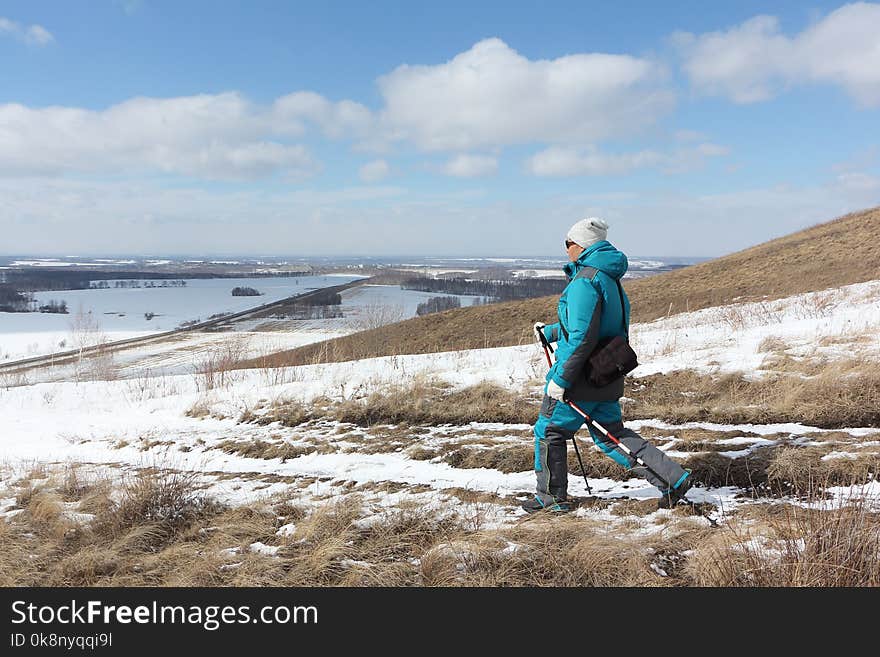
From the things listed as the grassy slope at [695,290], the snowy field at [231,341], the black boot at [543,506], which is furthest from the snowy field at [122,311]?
the black boot at [543,506]

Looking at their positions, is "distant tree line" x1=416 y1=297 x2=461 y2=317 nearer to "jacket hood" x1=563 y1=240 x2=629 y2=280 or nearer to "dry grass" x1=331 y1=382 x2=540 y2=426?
"dry grass" x1=331 y1=382 x2=540 y2=426

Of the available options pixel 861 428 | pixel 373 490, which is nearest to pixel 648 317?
pixel 861 428

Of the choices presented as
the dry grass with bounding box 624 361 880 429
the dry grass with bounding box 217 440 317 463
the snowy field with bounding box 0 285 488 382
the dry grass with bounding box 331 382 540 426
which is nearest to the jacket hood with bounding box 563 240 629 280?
the dry grass with bounding box 624 361 880 429

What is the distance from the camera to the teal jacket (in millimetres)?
3609

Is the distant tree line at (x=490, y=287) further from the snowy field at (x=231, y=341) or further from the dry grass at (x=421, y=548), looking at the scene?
the dry grass at (x=421, y=548)

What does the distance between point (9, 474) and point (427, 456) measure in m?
6.02

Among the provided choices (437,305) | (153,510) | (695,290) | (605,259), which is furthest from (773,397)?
(437,305)

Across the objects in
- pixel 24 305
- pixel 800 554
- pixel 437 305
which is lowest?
pixel 800 554

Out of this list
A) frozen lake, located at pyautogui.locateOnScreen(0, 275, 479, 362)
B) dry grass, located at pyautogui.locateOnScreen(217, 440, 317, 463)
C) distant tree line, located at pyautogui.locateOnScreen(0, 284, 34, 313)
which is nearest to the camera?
dry grass, located at pyautogui.locateOnScreen(217, 440, 317, 463)

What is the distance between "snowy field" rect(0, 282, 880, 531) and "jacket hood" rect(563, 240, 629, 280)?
6.29 ft

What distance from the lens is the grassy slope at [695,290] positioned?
75.9 ft

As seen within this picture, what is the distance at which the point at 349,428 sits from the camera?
8023mm

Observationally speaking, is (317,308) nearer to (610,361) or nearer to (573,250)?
(573,250)

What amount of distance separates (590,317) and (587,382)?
20.7 inches
